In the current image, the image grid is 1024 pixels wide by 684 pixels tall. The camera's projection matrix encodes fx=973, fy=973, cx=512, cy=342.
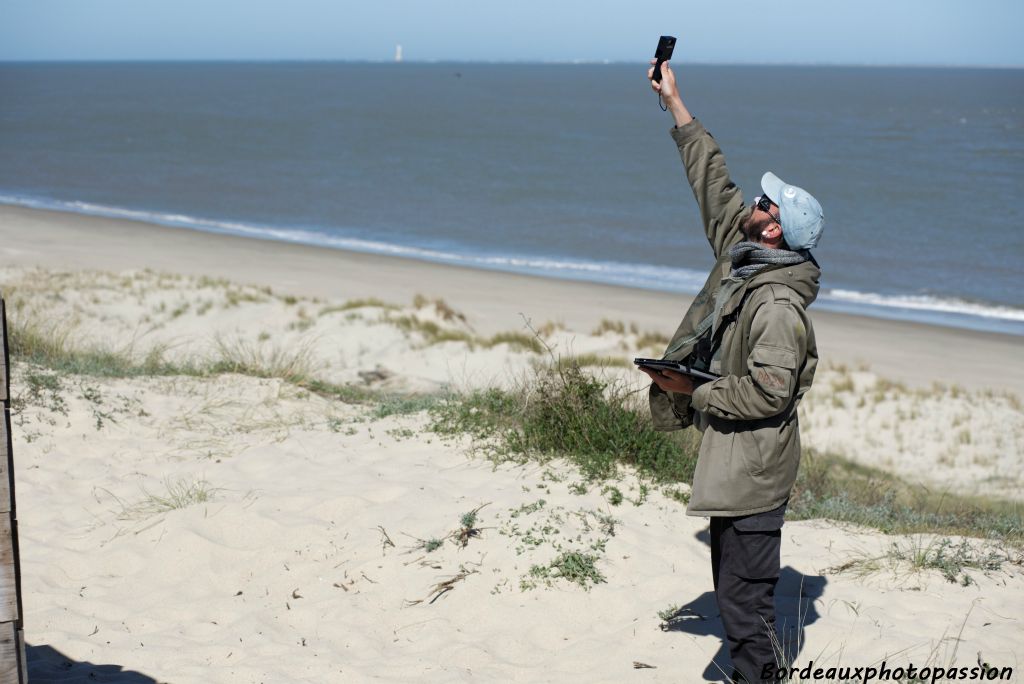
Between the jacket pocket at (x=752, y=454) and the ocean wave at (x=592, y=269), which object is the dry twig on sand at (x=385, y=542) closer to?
the jacket pocket at (x=752, y=454)

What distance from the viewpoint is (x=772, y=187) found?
127 inches

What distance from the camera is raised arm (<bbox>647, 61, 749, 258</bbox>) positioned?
148 inches

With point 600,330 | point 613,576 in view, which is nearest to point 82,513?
point 613,576

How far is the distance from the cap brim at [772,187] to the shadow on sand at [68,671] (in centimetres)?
287

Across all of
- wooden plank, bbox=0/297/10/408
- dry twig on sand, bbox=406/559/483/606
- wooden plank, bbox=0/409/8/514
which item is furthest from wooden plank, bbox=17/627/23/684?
dry twig on sand, bbox=406/559/483/606

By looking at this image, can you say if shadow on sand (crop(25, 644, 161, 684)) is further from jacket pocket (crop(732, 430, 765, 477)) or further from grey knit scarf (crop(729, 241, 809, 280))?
grey knit scarf (crop(729, 241, 809, 280))

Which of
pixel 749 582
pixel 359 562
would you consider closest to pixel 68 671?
pixel 359 562

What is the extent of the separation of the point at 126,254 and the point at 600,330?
11727mm

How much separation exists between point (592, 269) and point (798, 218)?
1916 cm

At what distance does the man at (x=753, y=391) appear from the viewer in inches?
120

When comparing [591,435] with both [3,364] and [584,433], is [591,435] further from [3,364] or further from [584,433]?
[3,364]

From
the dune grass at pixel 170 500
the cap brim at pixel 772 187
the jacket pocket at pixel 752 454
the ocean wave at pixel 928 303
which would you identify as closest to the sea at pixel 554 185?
the ocean wave at pixel 928 303

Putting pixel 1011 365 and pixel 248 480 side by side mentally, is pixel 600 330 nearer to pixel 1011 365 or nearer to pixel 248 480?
pixel 1011 365

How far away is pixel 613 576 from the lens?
4594 millimetres
